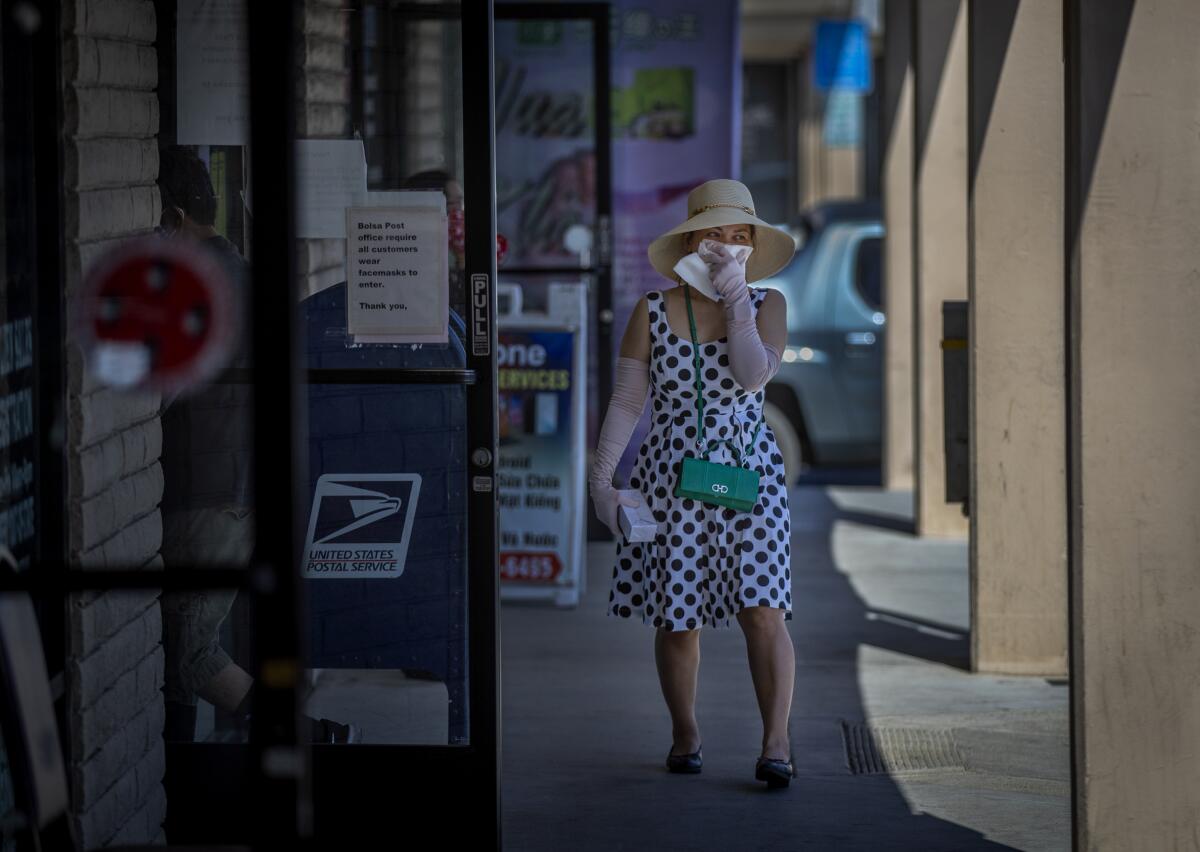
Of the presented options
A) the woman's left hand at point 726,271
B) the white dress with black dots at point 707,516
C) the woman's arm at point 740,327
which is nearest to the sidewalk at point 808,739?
the white dress with black dots at point 707,516

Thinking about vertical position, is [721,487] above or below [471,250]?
below

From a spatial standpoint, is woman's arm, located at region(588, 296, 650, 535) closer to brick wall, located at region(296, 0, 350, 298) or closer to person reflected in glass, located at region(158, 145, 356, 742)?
brick wall, located at region(296, 0, 350, 298)

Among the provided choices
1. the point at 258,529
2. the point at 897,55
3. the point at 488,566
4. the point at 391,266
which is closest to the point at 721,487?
the point at 488,566

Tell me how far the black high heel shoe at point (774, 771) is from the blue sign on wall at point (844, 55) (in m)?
13.3

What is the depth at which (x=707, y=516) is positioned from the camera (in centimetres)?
518

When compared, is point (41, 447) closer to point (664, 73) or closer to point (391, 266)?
point (391, 266)

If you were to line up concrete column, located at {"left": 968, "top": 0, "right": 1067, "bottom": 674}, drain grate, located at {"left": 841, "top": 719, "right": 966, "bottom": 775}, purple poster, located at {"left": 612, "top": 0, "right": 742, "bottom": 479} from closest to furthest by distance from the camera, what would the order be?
drain grate, located at {"left": 841, "top": 719, "right": 966, "bottom": 775}, concrete column, located at {"left": 968, "top": 0, "right": 1067, "bottom": 674}, purple poster, located at {"left": 612, "top": 0, "right": 742, "bottom": 479}

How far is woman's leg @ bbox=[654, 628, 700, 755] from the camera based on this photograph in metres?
5.36

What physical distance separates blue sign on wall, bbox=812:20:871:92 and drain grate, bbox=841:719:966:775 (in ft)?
41.0

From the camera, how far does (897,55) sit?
12031 millimetres

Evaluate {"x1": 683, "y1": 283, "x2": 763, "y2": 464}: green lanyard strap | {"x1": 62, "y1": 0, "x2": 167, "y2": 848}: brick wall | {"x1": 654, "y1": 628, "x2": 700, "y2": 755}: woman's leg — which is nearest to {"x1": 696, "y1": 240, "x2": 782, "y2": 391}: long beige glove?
{"x1": 683, "y1": 283, "x2": 763, "y2": 464}: green lanyard strap

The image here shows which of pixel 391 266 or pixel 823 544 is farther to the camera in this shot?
pixel 823 544

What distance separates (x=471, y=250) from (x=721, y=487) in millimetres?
1115

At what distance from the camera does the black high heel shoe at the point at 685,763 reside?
5465 mm
